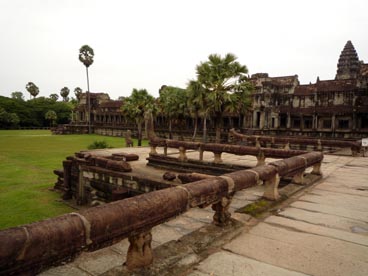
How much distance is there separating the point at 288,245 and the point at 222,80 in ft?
60.7

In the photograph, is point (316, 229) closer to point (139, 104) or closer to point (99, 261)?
point (99, 261)

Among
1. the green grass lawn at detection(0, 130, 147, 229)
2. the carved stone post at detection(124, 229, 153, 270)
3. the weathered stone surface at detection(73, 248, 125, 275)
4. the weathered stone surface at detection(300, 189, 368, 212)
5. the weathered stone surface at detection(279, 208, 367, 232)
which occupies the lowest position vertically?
the green grass lawn at detection(0, 130, 147, 229)

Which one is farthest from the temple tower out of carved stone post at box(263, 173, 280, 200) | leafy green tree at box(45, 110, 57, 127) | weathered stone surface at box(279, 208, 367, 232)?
leafy green tree at box(45, 110, 57, 127)

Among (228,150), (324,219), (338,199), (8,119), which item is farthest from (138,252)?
(8,119)

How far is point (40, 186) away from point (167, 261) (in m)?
17.4

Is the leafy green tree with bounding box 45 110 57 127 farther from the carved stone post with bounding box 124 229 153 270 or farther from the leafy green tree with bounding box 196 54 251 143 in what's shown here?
the carved stone post with bounding box 124 229 153 270

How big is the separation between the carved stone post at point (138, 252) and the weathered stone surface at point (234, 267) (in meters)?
0.53

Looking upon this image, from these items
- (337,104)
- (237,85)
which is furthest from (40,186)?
(337,104)

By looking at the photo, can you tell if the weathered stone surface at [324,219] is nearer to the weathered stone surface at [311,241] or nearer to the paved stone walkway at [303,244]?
the paved stone walkway at [303,244]

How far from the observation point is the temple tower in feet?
164

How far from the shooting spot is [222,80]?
70.1ft

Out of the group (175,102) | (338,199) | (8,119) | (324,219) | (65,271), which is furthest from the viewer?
(8,119)

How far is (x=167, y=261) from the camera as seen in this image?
3.27 m

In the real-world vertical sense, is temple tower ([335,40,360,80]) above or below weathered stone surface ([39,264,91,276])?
above
